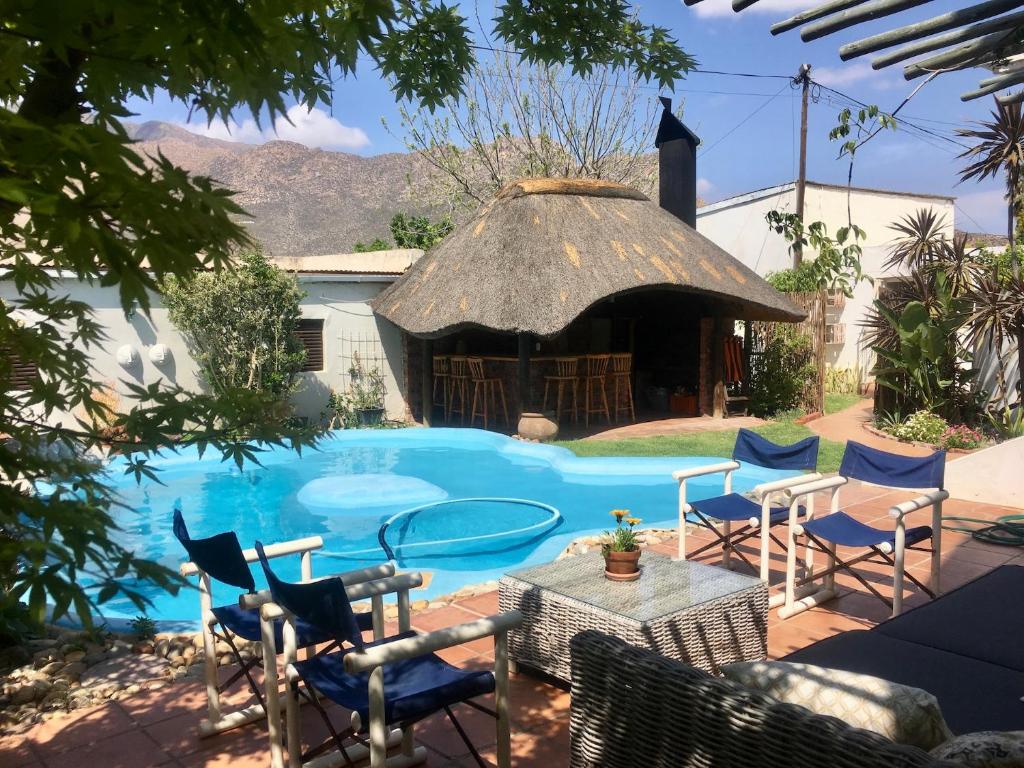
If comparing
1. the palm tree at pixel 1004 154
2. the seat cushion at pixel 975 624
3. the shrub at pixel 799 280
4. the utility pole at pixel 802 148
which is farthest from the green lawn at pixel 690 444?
the utility pole at pixel 802 148

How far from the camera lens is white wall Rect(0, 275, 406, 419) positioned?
12.2 metres

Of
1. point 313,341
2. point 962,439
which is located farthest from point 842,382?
point 313,341

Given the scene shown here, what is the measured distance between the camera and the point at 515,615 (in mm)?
2953

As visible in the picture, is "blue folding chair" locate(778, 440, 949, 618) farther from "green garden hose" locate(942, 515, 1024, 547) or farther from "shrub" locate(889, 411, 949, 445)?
"shrub" locate(889, 411, 949, 445)

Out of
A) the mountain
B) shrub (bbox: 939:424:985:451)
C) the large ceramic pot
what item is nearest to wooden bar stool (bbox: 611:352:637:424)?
the large ceramic pot

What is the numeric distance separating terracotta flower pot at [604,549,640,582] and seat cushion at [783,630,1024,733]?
972 millimetres

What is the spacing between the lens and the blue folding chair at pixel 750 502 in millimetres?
4965

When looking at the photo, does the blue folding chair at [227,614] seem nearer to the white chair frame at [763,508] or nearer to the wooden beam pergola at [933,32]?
the white chair frame at [763,508]

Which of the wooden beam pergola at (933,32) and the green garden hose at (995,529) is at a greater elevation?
the wooden beam pergola at (933,32)

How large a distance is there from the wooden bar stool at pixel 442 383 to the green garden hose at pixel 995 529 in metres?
8.79

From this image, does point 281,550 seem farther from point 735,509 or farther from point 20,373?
point 735,509

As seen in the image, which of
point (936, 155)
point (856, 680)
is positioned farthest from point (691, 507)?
point (936, 155)

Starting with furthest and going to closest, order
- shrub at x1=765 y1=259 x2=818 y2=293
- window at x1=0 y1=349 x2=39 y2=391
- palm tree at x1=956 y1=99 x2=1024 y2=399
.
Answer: shrub at x1=765 y1=259 x2=818 y2=293, palm tree at x1=956 y1=99 x2=1024 y2=399, window at x1=0 y1=349 x2=39 y2=391

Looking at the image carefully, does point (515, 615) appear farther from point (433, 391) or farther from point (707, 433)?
point (433, 391)
